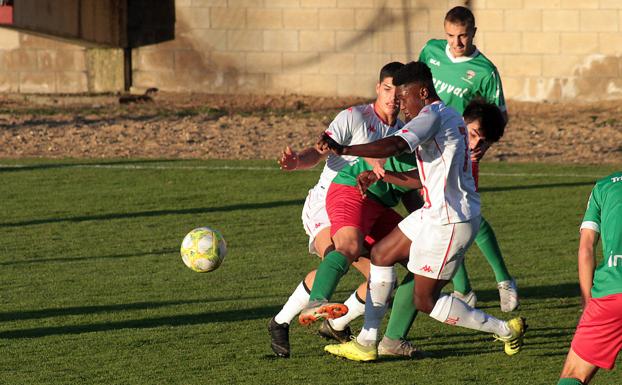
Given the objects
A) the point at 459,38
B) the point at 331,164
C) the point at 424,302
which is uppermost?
the point at 459,38

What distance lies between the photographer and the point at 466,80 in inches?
378

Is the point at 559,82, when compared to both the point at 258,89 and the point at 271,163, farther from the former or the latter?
the point at 271,163

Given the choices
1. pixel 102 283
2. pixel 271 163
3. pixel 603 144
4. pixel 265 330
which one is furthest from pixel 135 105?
pixel 265 330

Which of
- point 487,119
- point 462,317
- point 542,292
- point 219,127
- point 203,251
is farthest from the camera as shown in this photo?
point 219,127

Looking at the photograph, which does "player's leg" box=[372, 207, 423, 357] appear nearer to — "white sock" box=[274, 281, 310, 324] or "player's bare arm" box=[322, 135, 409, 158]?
"white sock" box=[274, 281, 310, 324]

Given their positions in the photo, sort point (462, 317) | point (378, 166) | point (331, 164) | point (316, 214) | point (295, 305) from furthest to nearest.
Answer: point (331, 164) < point (316, 214) < point (295, 305) < point (462, 317) < point (378, 166)

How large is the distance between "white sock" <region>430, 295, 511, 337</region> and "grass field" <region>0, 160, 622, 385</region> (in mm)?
234

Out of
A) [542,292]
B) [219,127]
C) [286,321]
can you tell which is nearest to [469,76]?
[542,292]

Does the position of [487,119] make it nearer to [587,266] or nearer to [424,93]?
[424,93]

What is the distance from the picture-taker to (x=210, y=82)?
2336 cm

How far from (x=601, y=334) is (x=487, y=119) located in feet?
9.01

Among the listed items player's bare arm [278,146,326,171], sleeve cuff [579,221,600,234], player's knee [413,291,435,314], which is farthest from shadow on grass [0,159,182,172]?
sleeve cuff [579,221,600,234]

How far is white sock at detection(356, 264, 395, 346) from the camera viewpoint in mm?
7762

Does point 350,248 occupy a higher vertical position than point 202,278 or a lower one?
higher
